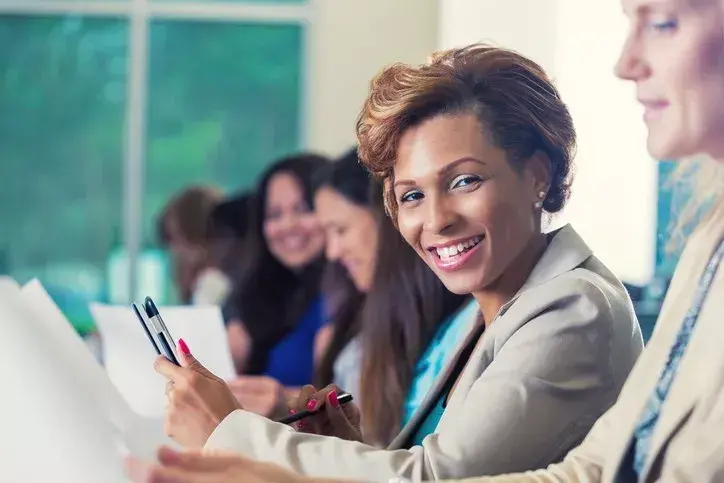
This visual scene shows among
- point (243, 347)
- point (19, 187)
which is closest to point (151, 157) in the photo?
point (19, 187)

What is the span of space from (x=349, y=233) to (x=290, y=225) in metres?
0.65

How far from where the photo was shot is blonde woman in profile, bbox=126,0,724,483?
0.57m

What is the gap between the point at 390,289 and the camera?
1.36 metres

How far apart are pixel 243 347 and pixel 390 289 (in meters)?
1.09

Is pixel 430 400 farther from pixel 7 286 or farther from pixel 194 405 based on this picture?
pixel 7 286

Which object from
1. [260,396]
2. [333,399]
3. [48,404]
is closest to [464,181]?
[333,399]

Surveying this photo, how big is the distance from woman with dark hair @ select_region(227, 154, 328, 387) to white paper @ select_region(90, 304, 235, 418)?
3.38 ft

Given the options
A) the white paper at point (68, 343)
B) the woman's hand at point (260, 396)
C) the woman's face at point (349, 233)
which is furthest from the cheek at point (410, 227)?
the woman's face at point (349, 233)

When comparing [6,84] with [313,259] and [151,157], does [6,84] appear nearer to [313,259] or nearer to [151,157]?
[151,157]

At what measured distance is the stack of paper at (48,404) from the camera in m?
0.95

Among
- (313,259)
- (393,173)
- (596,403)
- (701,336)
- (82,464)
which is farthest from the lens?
(313,259)

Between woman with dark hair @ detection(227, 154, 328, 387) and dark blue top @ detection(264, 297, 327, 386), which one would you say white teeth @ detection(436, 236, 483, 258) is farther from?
woman with dark hair @ detection(227, 154, 328, 387)

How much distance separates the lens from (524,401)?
71 centimetres

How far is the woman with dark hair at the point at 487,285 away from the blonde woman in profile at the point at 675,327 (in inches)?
2.4
